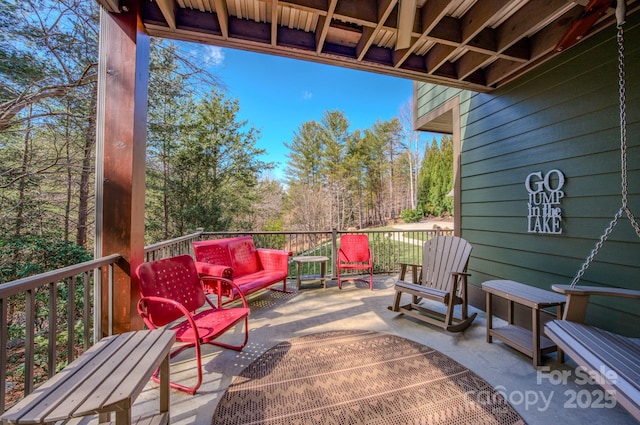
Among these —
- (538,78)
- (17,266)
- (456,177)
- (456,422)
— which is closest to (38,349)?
(17,266)

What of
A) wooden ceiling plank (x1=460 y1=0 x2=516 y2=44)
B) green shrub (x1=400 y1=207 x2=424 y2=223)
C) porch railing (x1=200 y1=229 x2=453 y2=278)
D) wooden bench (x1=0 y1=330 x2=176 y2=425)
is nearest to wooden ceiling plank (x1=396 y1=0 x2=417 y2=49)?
wooden ceiling plank (x1=460 y1=0 x2=516 y2=44)

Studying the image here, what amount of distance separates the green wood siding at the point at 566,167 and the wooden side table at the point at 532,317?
0.44 m

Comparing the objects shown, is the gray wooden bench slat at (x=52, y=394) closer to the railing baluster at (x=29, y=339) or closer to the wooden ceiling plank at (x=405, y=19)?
the railing baluster at (x=29, y=339)

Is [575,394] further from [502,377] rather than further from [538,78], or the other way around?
[538,78]

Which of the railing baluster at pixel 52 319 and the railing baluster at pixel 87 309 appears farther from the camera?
the railing baluster at pixel 87 309

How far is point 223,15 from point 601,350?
11.3ft

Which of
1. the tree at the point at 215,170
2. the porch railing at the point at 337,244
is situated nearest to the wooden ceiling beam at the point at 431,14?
the porch railing at the point at 337,244

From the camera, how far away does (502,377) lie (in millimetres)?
1982

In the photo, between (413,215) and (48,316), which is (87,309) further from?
(413,215)

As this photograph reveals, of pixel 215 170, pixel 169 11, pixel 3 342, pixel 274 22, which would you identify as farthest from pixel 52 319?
pixel 215 170

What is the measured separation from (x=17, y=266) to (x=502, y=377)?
238 inches

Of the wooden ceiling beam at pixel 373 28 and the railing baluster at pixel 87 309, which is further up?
the wooden ceiling beam at pixel 373 28

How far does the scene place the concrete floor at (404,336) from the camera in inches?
65.2

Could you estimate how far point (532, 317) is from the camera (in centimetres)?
229
